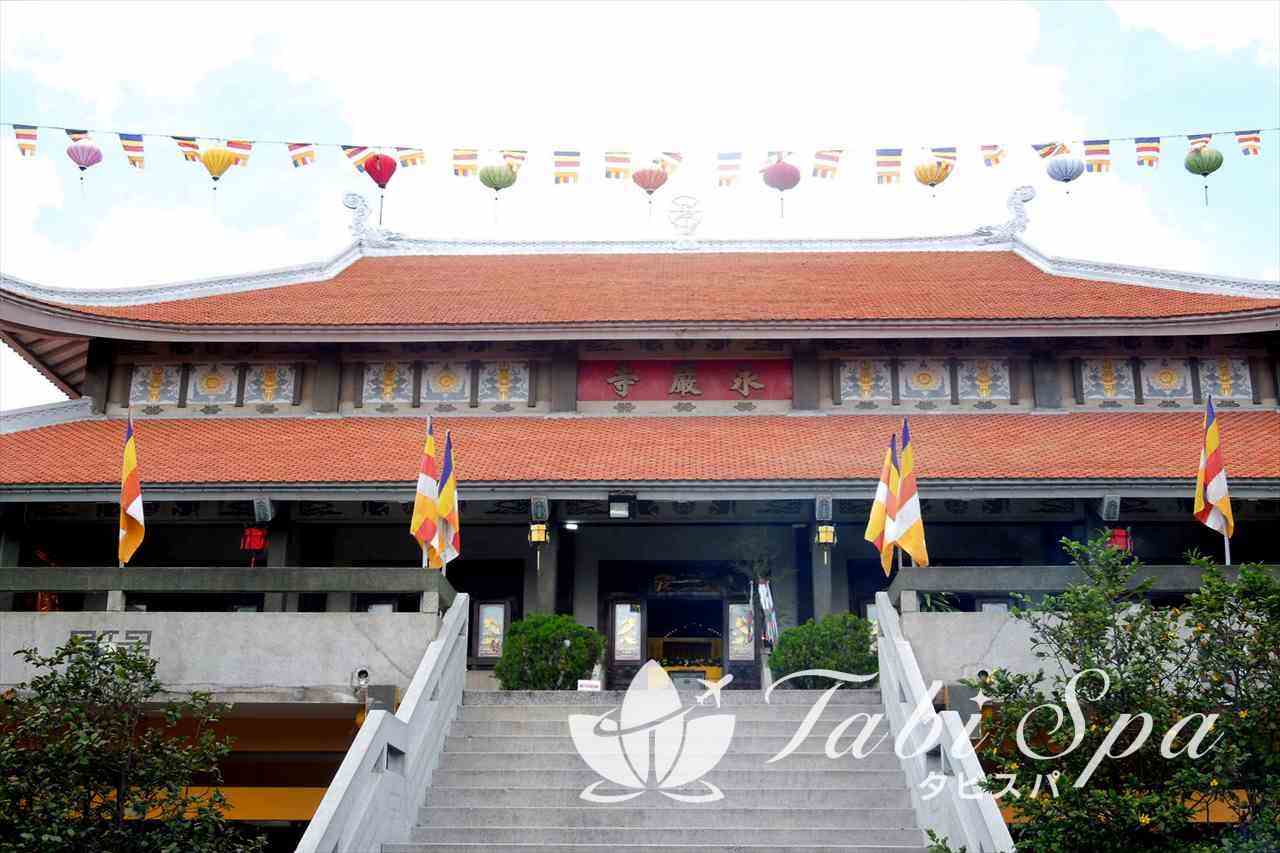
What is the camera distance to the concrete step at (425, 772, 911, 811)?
1338 centimetres

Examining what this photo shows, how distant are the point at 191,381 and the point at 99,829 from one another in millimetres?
12609

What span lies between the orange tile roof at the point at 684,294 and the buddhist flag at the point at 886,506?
5.84m

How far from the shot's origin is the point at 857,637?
1619 centimetres

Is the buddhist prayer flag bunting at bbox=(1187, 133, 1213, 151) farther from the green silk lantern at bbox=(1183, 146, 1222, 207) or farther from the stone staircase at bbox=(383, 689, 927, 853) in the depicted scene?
the stone staircase at bbox=(383, 689, 927, 853)

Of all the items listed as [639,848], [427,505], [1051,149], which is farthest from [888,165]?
[639,848]

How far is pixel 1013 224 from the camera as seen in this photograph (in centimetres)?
2795

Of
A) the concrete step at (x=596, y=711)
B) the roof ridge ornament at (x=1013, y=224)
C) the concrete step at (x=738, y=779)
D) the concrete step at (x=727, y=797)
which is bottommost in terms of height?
the concrete step at (x=727, y=797)

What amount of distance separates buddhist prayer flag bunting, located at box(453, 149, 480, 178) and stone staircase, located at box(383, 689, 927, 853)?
44.1 feet

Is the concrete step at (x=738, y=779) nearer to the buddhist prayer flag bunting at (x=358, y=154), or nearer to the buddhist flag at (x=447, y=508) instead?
the buddhist flag at (x=447, y=508)

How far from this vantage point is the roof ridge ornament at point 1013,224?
2778 centimetres

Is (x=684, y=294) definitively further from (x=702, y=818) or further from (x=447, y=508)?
(x=702, y=818)

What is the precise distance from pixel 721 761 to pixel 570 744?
5.40 feet

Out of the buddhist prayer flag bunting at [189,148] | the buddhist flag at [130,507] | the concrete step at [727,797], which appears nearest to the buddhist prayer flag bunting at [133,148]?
the buddhist prayer flag bunting at [189,148]

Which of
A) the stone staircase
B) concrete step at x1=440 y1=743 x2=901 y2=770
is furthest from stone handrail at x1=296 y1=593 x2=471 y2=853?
concrete step at x1=440 y1=743 x2=901 y2=770
